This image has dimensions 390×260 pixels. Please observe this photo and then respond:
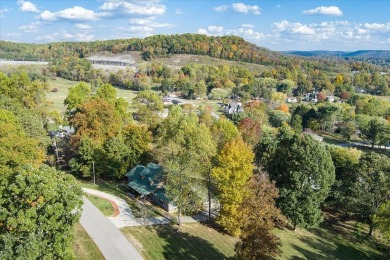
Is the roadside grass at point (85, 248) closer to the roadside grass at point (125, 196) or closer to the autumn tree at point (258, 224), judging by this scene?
the roadside grass at point (125, 196)

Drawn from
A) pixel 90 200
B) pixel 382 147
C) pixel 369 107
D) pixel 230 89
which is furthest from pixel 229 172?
pixel 230 89

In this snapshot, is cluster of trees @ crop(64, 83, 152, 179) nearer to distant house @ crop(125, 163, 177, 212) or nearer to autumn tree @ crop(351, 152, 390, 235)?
distant house @ crop(125, 163, 177, 212)

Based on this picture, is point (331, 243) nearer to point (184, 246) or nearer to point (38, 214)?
point (184, 246)

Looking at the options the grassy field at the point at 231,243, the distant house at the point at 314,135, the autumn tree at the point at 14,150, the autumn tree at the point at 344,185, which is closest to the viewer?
the grassy field at the point at 231,243

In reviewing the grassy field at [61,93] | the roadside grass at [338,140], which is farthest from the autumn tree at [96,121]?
the roadside grass at [338,140]

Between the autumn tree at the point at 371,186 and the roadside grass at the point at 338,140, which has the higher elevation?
the autumn tree at the point at 371,186

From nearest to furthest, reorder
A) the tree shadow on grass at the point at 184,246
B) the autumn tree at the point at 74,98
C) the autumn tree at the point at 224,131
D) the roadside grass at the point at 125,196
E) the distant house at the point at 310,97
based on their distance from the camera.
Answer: the tree shadow on grass at the point at 184,246, the roadside grass at the point at 125,196, the autumn tree at the point at 224,131, the autumn tree at the point at 74,98, the distant house at the point at 310,97

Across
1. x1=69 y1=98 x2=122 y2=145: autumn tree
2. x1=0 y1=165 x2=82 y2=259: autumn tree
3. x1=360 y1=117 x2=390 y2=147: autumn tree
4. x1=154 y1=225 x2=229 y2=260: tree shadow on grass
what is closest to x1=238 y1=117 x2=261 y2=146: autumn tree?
x1=69 y1=98 x2=122 y2=145: autumn tree
